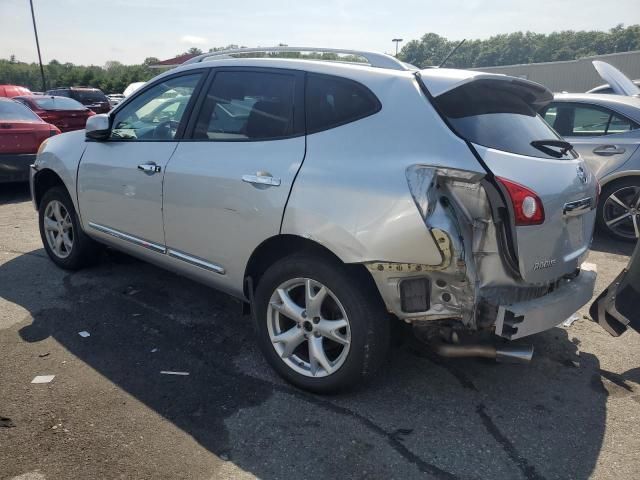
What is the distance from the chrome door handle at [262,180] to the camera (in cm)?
295

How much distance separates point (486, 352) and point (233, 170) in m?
1.77

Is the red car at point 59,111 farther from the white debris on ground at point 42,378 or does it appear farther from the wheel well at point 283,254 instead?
the wheel well at point 283,254

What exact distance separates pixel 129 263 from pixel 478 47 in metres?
77.9

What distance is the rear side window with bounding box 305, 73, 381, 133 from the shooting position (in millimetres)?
2834

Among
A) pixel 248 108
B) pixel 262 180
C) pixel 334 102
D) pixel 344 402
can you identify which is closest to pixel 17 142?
pixel 248 108

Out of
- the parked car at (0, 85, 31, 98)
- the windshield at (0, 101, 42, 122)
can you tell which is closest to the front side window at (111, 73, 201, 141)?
the windshield at (0, 101, 42, 122)

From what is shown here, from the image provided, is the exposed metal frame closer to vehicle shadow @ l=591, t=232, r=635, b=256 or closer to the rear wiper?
the rear wiper

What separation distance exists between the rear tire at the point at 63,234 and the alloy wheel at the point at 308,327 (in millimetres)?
2437

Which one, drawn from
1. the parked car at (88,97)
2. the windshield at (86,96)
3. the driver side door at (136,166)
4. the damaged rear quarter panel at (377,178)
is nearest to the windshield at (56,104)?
the parked car at (88,97)

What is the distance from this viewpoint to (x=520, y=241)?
2.57 m

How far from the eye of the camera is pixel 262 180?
3000mm

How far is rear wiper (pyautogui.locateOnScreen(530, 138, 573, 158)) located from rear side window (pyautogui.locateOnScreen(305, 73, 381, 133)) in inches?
36.8

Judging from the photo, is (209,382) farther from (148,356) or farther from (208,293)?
(208,293)

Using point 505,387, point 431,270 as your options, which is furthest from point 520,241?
point 505,387
